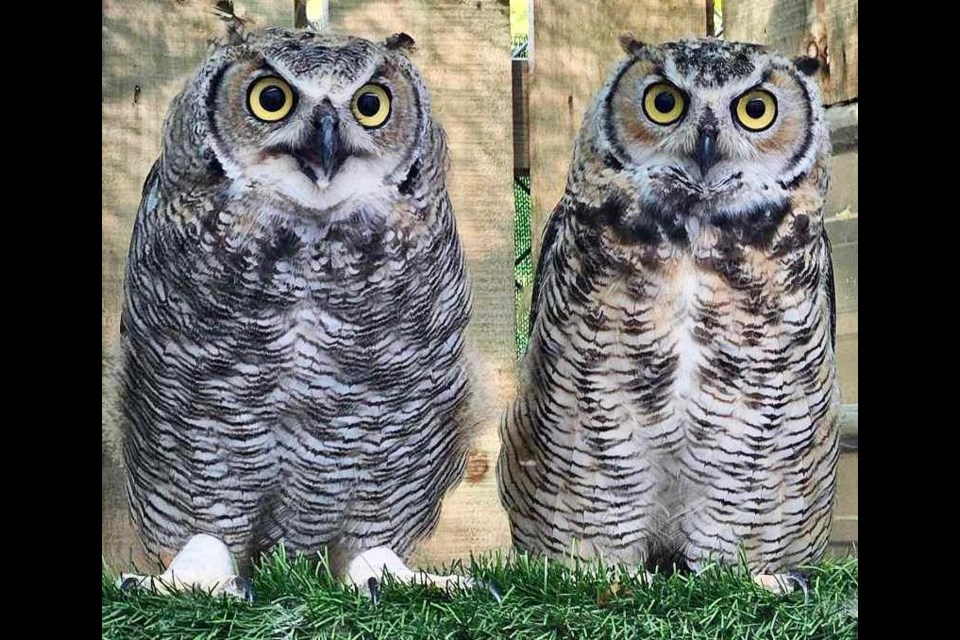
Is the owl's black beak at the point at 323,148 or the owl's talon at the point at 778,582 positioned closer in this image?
the owl's black beak at the point at 323,148

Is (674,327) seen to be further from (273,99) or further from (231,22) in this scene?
(231,22)

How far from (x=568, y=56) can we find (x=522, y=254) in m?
0.32

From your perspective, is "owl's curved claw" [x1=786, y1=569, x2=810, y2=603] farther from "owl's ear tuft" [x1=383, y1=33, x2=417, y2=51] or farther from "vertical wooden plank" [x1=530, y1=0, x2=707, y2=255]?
"owl's ear tuft" [x1=383, y1=33, x2=417, y2=51]

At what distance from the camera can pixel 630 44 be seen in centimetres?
191

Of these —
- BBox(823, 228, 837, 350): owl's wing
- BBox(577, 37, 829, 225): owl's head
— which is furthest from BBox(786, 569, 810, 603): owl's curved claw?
BBox(577, 37, 829, 225): owl's head

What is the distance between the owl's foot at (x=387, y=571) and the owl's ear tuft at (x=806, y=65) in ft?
2.97

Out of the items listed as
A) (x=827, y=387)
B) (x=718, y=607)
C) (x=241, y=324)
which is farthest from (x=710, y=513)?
(x=241, y=324)

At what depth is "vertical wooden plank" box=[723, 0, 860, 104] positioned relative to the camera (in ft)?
6.53

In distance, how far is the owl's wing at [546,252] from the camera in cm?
194

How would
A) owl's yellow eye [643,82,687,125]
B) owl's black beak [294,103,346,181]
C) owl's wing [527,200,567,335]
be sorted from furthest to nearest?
owl's wing [527,200,567,335]
owl's yellow eye [643,82,687,125]
owl's black beak [294,103,346,181]

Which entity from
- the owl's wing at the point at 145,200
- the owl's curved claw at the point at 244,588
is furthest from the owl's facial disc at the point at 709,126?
the owl's curved claw at the point at 244,588

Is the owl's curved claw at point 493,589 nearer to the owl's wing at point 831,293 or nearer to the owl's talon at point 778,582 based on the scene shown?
the owl's talon at point 778,582

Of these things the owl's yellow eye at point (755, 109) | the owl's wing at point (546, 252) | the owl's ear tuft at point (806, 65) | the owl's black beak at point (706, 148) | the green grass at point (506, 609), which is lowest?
the green grass at point (506, 609)

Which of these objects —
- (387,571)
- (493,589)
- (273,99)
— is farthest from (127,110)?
(493,589)
